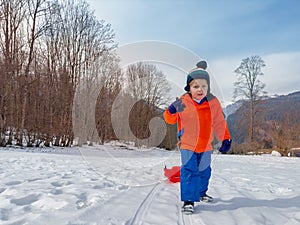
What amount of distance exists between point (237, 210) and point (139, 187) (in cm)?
149

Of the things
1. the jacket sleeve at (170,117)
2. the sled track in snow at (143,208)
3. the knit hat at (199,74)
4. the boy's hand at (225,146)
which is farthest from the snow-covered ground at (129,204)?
the knit hat at (199,74)

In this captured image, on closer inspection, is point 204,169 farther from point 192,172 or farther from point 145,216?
point 145,216

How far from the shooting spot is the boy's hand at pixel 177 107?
2.93m

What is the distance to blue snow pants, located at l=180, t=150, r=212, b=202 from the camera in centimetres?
274

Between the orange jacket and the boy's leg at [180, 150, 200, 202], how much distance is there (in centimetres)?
9

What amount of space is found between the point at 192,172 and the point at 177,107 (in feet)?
2.49

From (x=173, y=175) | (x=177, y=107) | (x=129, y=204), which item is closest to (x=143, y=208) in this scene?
(x=129, y=204)

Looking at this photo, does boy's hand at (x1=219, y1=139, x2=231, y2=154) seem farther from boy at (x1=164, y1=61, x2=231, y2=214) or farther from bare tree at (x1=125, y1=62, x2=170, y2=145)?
bare tree at (x1=125, y1=62, x2=170, y2=145)

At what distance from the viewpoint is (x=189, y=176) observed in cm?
281

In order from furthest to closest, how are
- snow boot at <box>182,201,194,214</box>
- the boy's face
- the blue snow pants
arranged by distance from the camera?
the boy's face < the blue snow pants < snow boot at <box>182,201,194,214</box>

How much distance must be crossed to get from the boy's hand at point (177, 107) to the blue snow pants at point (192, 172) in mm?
485

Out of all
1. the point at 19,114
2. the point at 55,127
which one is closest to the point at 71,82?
the point at 55,127

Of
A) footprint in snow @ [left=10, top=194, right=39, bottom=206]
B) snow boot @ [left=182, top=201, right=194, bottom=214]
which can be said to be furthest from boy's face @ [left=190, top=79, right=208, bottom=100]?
footprint in snow @ [left=10, top=194, right=39, bottom=206]

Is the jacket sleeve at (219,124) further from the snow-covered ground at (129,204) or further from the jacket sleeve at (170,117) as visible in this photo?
the snow-covered ground at (129,204)
